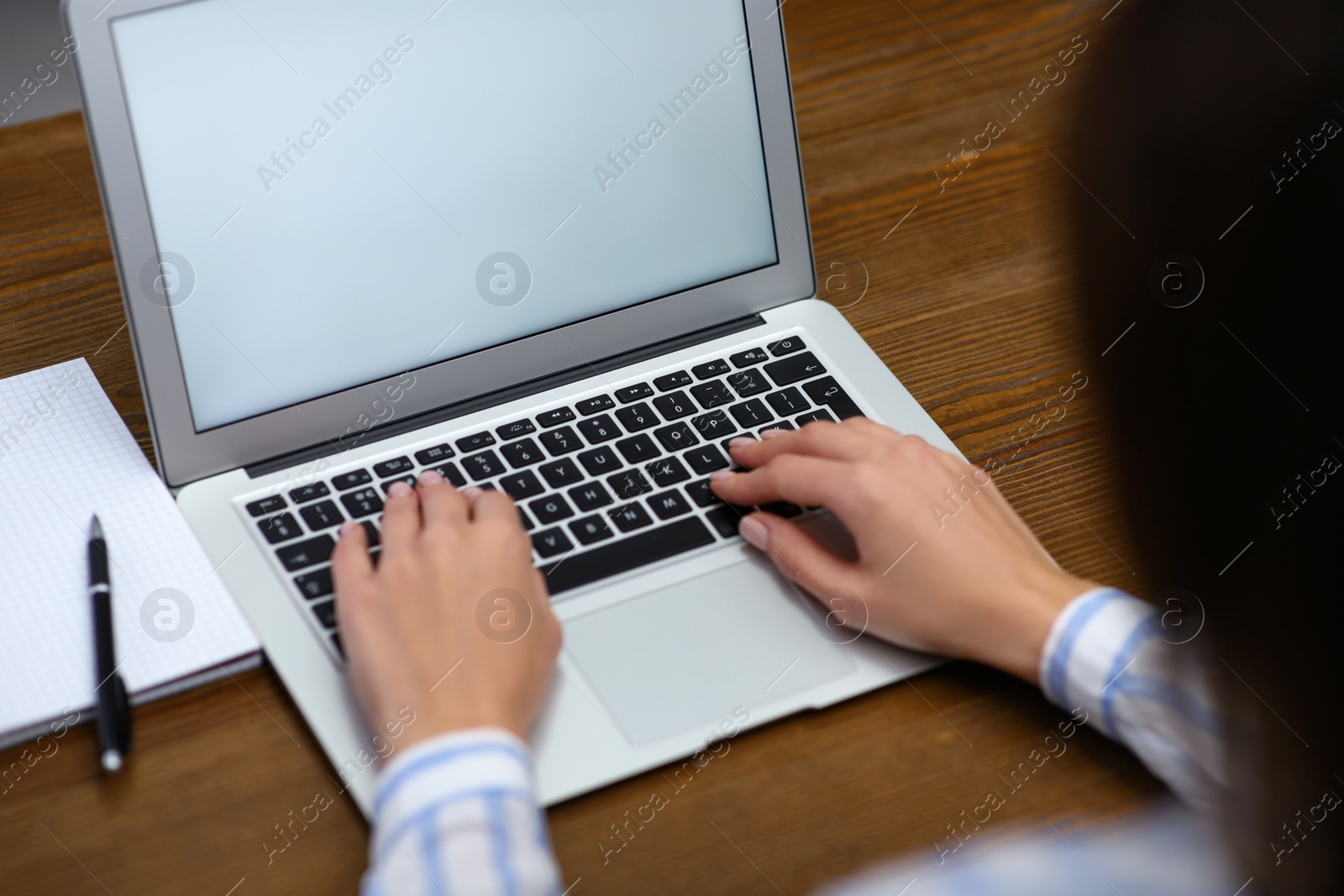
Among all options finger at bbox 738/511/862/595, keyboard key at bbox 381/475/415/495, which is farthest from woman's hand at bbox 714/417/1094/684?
keyboard key at bbox 381/475/415/495

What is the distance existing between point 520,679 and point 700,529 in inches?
7.0

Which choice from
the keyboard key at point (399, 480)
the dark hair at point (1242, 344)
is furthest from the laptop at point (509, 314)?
the dark hair at point (1242, 344)

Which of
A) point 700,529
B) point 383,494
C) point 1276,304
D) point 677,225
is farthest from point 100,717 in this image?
point 1276,304

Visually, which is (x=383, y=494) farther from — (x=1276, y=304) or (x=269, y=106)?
(x=1276, y=304)

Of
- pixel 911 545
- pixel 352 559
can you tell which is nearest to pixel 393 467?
pixel 352 559

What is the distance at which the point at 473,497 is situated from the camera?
71cm

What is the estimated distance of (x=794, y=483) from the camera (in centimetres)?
71

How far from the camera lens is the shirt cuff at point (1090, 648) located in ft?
2.01

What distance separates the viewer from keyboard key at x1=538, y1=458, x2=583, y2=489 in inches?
29.6

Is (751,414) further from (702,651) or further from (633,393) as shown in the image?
(702,651)

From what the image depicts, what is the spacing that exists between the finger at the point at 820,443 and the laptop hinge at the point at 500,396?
0.13 m

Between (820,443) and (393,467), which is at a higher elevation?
(820,443)

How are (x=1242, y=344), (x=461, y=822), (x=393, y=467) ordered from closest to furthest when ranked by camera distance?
(x=1242, y=344), (x=461, y=822), (x=393, y=467)

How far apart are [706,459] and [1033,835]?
0.31 metres
